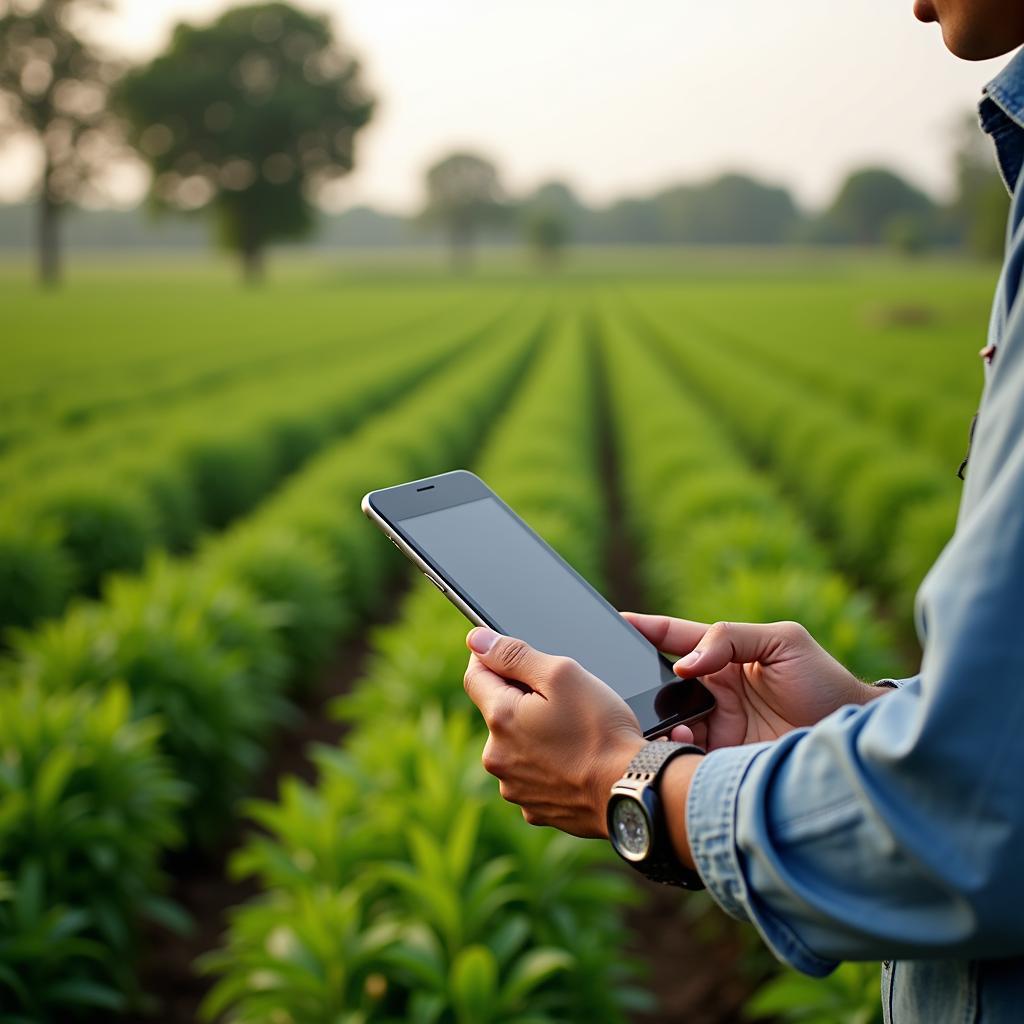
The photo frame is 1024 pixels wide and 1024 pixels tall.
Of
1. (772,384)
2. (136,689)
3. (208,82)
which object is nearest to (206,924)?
(136,689)

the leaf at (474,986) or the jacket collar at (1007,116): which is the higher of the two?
the jacket collar at (1007,116)

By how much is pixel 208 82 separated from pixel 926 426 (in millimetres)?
60856

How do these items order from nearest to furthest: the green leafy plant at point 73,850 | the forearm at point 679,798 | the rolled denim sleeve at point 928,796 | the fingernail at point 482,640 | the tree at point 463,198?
1. the rolled denim sleeve at point 928,796
2. the forearm at point 679,798
3. the fingernail at point 482,640
4. the green leafy plant at point 73,850
5. the tree at point 463,198

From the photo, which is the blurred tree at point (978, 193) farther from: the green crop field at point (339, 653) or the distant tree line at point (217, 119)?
the green crop field at point (339, 653)

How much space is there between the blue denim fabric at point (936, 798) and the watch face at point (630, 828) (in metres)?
0.10

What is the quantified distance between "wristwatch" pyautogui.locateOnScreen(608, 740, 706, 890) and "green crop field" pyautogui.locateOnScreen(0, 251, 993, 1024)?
1507 millimetres

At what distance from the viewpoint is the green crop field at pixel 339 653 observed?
2.95m

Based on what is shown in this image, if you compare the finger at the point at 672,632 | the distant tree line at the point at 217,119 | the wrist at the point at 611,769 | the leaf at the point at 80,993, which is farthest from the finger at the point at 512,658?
the distant tree line at the point at 217,119

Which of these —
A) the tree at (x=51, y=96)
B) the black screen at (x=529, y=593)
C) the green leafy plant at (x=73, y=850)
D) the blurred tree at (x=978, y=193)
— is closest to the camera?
the black screen at (x=529, y=593)

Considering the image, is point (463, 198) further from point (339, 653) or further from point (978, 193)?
point (339, 653)

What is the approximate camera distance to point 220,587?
5566 mm

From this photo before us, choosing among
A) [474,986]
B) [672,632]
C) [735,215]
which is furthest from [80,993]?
[735,215]

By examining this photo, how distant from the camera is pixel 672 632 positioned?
180 centimetres

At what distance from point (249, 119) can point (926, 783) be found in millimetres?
68087
